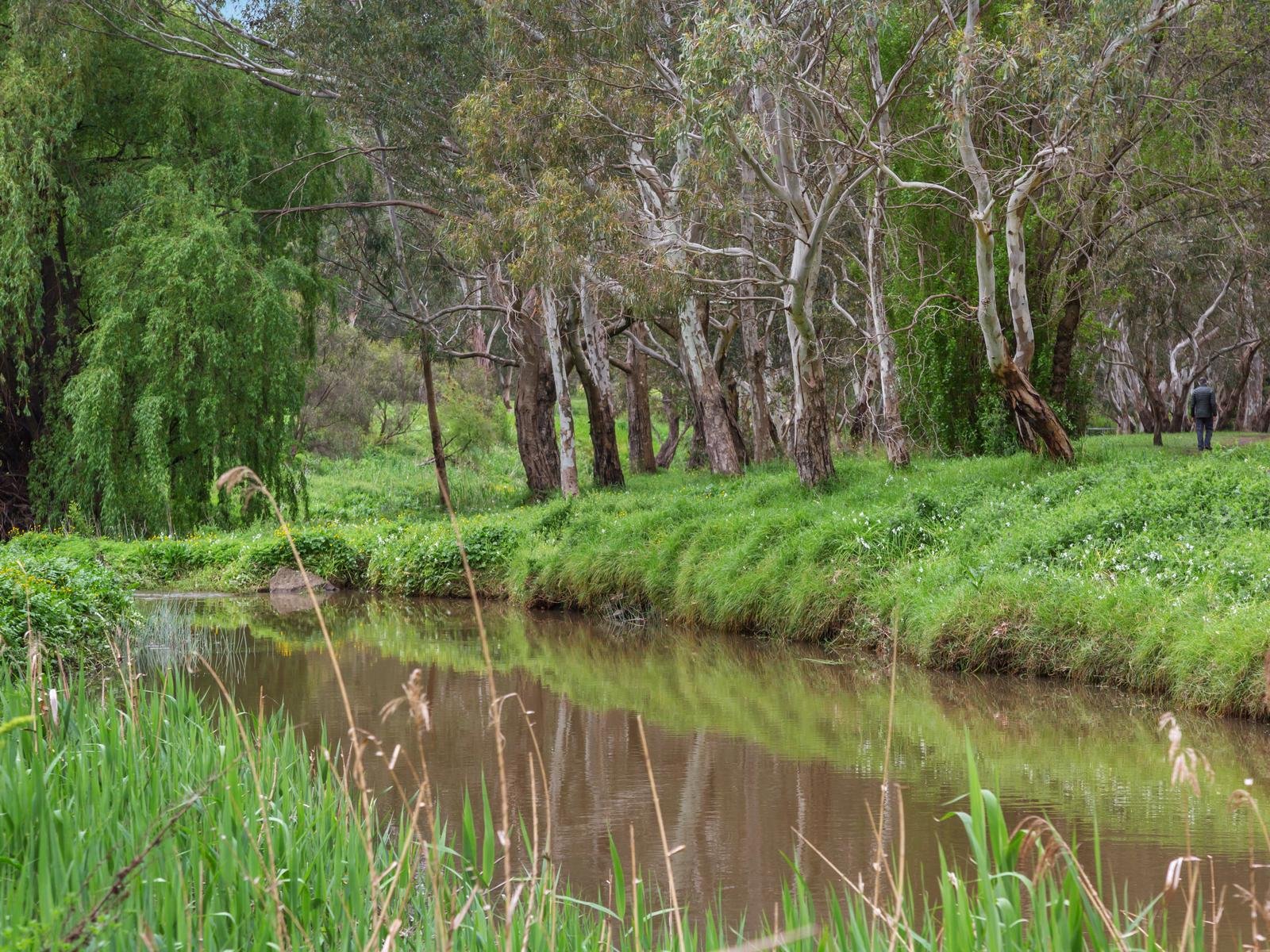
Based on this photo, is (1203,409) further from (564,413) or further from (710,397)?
(564,413)

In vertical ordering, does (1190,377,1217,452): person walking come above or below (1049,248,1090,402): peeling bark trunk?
below

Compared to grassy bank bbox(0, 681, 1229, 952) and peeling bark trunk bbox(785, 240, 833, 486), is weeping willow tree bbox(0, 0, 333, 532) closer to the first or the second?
peeling bark trunk bbox(785, 240, 833, 486)

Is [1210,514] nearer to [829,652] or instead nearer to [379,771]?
[829,652]

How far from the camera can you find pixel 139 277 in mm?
22578

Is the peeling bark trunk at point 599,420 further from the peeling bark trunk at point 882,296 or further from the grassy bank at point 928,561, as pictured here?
the peeling bark trunk at point 882,296

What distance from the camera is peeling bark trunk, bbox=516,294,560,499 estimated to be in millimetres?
25906

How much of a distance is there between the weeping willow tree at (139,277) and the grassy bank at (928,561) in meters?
2.41

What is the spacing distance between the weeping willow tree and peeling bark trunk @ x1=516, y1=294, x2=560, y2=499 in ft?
13.6

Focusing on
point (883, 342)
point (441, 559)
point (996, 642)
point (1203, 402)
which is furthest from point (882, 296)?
point (996, 642)

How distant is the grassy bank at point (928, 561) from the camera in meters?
10.1

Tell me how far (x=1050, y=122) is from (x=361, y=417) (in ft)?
96.8

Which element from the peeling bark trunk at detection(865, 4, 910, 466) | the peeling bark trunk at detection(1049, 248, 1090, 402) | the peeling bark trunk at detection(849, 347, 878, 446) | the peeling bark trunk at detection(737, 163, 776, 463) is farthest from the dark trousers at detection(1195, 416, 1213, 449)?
the peeling bark trunk at detection(737, 163, 776, 463)

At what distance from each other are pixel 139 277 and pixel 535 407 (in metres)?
7.62

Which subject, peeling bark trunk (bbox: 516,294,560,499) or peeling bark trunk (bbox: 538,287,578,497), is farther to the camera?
peeling bark trunk (bbox: 516,294,560,499)
